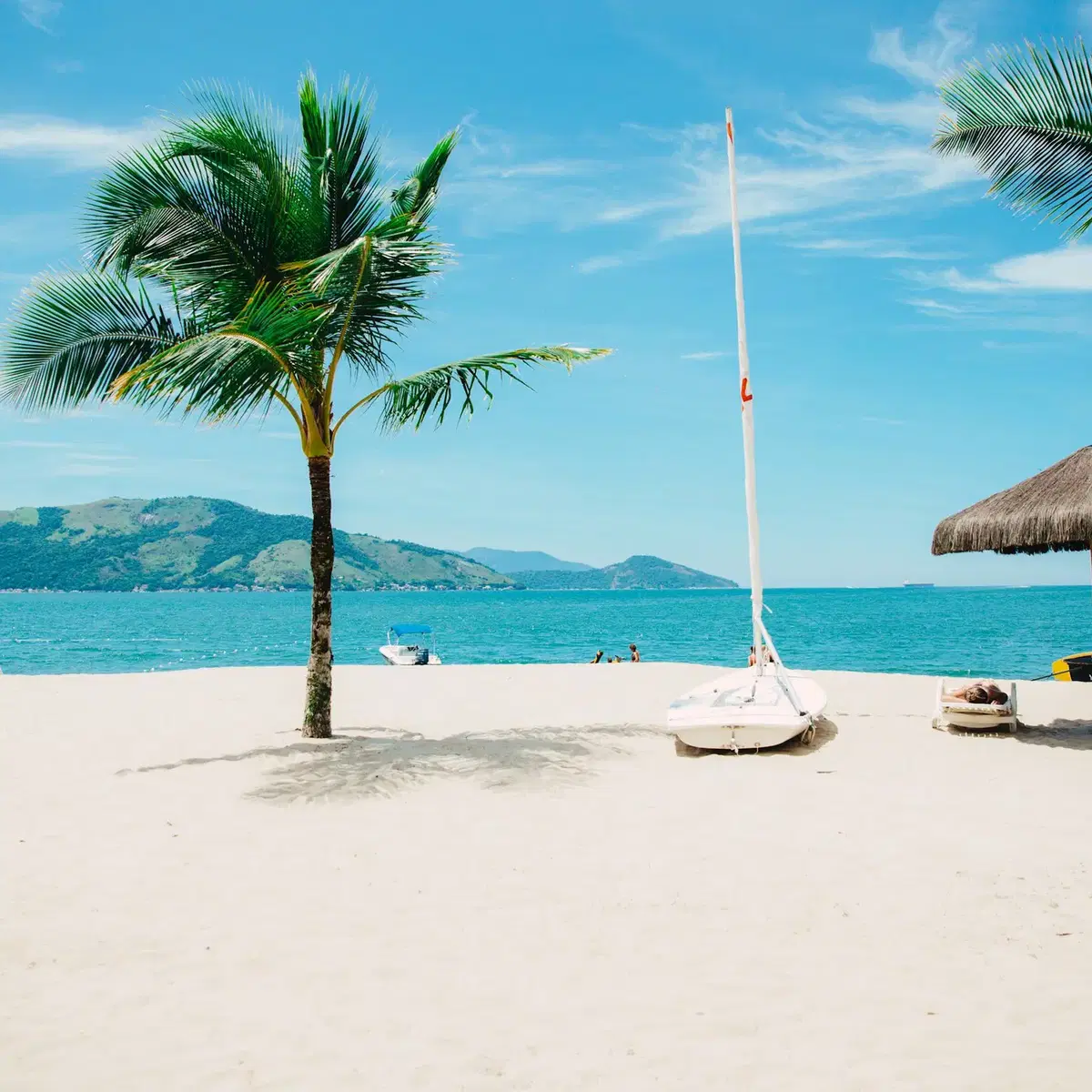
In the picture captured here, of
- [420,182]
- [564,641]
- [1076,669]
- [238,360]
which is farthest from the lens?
[564,641]

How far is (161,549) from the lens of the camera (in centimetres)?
17012

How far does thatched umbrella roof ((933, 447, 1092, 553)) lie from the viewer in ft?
28.7

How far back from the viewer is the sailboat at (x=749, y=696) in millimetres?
8586

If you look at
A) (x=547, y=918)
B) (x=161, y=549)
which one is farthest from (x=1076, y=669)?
(x=161, y=549)

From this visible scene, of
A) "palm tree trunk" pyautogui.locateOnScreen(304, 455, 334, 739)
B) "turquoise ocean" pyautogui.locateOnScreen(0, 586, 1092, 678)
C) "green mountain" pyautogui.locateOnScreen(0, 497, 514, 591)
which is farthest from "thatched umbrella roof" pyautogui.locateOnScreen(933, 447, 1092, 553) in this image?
"green mountain" pyautogui.locateOnScreen(0, 497, 514, 591)

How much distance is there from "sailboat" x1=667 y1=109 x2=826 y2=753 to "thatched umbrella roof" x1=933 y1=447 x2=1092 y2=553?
2.13 meters

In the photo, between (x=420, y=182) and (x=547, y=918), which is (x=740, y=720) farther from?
(x=420, y=182)

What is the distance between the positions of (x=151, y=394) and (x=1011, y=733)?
365 inches

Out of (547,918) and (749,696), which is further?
(749,696)

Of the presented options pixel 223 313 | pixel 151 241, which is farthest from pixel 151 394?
pixel 151 241

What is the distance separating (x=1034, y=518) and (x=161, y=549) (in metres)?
179

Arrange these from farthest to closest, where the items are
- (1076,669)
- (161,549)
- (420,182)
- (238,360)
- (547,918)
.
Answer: (161,549), (1076,669), (420,182), (238,360), (547,918)

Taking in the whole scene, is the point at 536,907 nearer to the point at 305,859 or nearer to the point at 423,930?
the point at 423,930

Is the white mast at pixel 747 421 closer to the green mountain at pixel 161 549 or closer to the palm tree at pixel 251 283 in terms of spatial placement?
the palm tree at pixel 251 283
